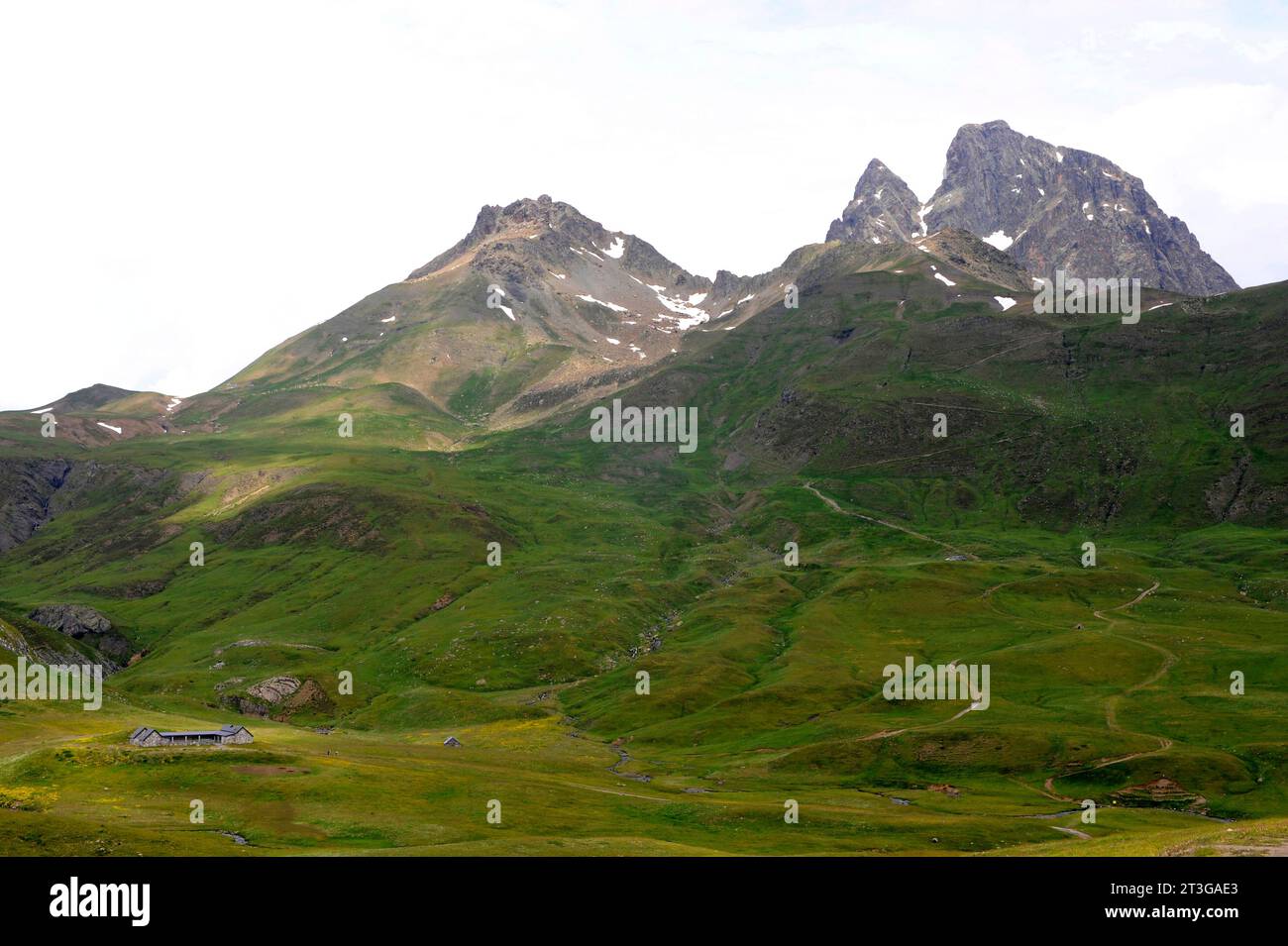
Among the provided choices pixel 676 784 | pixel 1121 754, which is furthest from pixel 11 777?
pixel 1121 754

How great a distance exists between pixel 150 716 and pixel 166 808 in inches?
3276

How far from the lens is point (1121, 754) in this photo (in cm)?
14550
